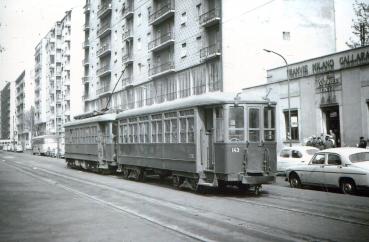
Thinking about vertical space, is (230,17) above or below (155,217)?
above

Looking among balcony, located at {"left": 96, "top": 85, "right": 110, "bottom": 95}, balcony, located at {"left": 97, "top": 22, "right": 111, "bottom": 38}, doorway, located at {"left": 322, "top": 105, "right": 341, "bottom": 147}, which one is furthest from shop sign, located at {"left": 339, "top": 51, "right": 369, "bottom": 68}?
balcony, located at {"left": 97, "top": 22, "right": 111, "bottom": 38}

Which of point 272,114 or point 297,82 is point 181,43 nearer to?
point 297,82

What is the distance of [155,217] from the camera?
10.3 meters

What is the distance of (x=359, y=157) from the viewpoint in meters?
14.4

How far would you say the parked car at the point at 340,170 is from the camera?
14.0 metres

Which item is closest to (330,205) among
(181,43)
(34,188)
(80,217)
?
(80,217)

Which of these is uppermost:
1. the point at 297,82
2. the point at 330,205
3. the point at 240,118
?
the point at 297,82

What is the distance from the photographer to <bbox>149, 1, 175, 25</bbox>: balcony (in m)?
41.0

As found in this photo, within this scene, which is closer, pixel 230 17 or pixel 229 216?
pixel 229 216

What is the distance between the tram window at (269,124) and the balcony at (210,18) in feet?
67.8

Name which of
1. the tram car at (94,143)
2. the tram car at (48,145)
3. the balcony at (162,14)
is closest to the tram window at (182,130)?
the tram car at (94,143)

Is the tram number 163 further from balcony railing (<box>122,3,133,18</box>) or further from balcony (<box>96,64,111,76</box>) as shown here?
balcony (<box>96,64,111,76</box>)

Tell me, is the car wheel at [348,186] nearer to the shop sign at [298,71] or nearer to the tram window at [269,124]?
the tram window at [269,124]

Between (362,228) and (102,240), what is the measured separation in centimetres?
483
